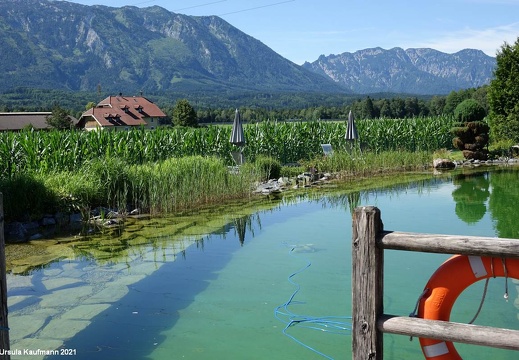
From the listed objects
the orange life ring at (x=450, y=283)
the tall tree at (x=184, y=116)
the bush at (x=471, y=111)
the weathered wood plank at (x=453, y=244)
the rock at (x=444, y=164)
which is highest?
the tall tree at (x=184, y=116)

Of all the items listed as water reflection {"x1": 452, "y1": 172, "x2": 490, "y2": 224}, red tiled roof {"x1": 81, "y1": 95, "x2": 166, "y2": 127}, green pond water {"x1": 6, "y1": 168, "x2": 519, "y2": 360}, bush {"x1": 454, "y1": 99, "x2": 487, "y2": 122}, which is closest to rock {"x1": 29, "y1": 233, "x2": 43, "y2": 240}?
green pond water {"x1": 6, "y1": 168, "x2": 519, "y2": 360}

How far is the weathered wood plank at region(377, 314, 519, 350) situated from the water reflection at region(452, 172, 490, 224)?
7760 millimetres

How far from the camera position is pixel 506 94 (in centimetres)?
1988

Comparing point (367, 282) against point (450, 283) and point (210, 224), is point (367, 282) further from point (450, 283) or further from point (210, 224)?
point (210, 224)

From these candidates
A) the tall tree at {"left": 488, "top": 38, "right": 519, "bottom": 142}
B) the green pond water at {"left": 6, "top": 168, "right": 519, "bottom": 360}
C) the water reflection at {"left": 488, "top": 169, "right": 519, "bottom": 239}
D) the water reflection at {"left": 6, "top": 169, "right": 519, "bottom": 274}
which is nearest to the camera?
the green pond water at {"left": 6, "top": 168, "right": 519, "bottom": 360}

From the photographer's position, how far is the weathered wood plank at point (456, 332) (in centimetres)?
268

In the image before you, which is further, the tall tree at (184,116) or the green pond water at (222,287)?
the tall tree at (184,116)

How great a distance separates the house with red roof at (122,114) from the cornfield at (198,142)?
41.9 m

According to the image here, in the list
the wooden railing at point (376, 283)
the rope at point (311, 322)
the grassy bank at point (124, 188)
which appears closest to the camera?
the wooden railing at point (376, 283)

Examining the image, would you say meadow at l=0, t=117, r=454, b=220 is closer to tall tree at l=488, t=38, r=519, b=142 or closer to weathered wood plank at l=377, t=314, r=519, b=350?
tall tree at l=488, t=38, r=519, b=142

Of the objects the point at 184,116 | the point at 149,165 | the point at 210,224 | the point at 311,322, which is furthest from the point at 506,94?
the point at 184,116

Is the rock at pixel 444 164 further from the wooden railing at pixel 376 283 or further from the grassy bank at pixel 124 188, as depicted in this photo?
the wooden railing at pixel 376 283

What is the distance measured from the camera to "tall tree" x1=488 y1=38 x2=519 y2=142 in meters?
19.5

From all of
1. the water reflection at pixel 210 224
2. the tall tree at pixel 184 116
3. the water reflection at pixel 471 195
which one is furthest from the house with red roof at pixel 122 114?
the water reflection at pixel 210 224
